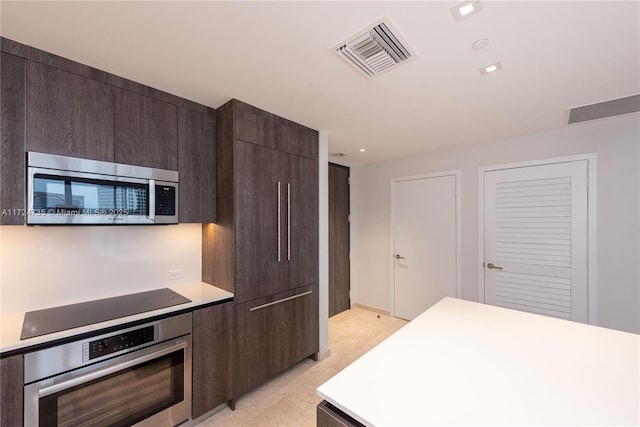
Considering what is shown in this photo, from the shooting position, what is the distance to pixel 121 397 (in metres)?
1.59

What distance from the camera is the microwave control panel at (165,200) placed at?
1931 millimetres

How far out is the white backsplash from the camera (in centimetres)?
165

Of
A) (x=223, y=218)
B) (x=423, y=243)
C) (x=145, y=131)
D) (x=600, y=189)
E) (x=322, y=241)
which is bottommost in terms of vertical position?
(x=423, y=243)

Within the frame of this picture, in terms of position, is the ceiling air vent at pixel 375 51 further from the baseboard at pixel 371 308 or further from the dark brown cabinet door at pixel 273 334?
the baseboard at pixel 371 308

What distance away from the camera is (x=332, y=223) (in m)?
4.03

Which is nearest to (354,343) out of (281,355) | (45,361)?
(281,355)

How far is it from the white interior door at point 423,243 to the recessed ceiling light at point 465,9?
2505 millimetres

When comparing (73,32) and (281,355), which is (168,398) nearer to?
(281,355)

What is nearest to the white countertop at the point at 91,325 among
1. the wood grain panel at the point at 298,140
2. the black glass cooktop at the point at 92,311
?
the black glass cooktop at the point at 92,311

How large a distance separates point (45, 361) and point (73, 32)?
1.67m

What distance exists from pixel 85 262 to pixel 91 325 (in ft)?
2.02

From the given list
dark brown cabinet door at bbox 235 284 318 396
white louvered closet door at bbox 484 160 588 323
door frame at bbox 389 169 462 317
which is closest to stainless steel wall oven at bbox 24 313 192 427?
dark brown cabinet door at bbox 235 284 318 396

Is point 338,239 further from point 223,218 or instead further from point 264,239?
point 223,218

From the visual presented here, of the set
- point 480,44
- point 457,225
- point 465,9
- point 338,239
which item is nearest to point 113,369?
point 465,9
